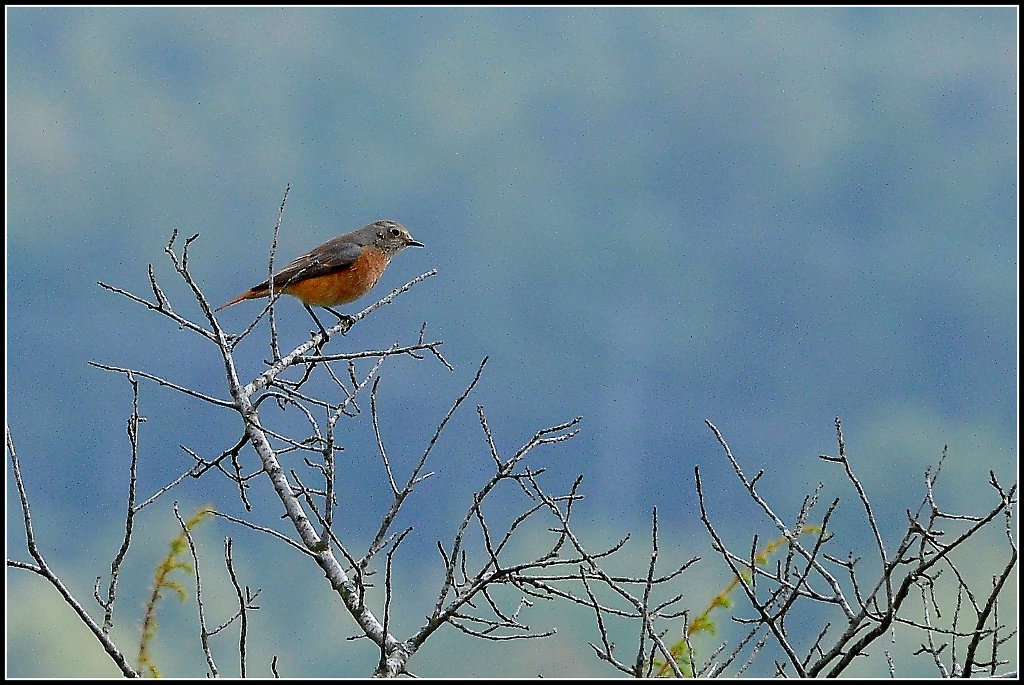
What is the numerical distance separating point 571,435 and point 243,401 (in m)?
1.51

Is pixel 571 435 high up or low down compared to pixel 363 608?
up

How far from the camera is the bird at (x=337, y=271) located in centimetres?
856

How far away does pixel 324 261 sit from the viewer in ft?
28.5

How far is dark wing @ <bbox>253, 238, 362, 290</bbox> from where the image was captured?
858 centimetres

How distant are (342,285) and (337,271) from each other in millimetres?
133

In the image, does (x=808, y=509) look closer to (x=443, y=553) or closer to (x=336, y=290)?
(x=443, y=553)

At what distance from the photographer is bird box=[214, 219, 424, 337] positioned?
28.1 ft

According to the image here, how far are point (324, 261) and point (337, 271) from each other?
13 centimetres

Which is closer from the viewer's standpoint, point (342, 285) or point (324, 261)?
point (324, 261)

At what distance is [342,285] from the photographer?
8789 millimetres

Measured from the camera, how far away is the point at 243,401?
4.78 m

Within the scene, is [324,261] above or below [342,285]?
above

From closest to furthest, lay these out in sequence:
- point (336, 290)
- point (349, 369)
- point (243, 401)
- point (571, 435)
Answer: point (571, 435), point (243, 401), point (349, 369), point (336, 290)

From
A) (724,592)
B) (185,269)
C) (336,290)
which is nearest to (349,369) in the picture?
(185,269)
